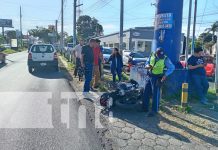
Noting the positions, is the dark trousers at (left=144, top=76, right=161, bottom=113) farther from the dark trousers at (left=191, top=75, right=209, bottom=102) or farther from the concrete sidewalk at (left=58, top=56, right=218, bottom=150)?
the dark trousers at (left=191, top=75, right=209, bottom=102)

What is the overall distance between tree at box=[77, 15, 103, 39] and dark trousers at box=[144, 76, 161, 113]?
8209 cm

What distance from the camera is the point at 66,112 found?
285 inches

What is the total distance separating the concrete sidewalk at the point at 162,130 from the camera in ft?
17.1

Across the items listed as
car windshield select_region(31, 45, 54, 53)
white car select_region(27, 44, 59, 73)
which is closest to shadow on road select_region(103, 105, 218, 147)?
white car select_region(27, 44, 59, 73)

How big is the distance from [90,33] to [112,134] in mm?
85418

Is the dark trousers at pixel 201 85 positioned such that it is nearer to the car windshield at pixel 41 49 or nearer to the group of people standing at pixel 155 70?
the group of people standing at pixel 155 70

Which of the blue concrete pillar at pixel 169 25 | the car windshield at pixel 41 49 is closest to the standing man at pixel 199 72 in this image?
the blue concrete pillar at pixel 169 25

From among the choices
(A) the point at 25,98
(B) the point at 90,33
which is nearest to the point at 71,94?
(A) the point at 25,98

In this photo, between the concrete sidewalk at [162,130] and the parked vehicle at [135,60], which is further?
the parked vehicle at [135,60]

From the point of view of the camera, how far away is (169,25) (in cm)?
910

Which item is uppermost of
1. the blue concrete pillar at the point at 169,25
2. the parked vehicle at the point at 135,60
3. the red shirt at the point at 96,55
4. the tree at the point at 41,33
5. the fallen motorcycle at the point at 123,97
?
the tree at the point at 41,33

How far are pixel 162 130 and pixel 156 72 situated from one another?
156cm

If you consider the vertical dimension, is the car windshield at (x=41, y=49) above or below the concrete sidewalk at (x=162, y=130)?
above

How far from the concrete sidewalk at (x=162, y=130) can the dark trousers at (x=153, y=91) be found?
269 mm
